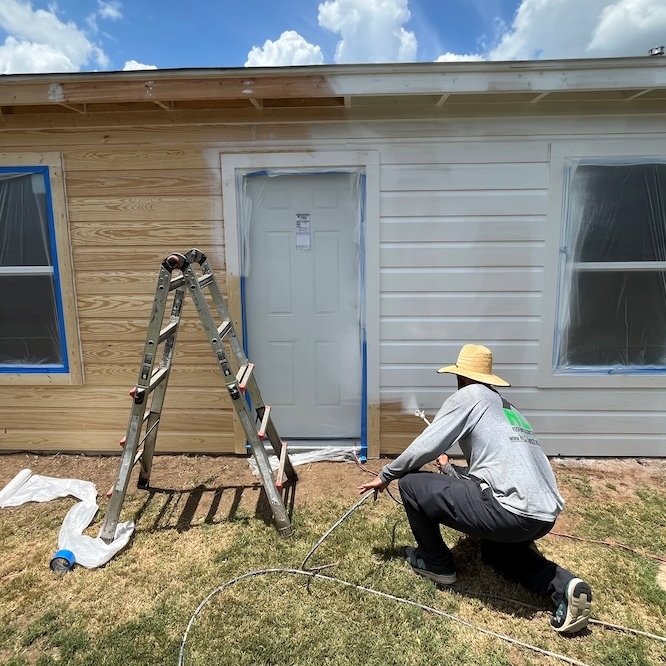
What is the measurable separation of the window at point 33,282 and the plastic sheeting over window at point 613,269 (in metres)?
3.77

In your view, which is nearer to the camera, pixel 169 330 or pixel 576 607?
pixel 576 607

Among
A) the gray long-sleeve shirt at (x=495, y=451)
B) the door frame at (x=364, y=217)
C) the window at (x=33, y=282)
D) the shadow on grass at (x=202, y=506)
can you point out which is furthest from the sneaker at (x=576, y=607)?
the window at (x=33, y=282)

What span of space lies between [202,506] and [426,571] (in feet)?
5.07

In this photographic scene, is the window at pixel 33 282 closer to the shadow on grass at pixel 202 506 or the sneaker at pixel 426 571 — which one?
the shadow on grass at pixel 202 506

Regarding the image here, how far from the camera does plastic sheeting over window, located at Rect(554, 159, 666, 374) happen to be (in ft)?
12.4

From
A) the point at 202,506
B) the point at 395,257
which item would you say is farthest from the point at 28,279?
the point at 395,257

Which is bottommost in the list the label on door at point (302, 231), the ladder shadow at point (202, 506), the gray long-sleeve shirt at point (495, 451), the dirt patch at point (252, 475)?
the ladder shadow at point (202, 506)

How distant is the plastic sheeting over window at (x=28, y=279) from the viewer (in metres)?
3.96

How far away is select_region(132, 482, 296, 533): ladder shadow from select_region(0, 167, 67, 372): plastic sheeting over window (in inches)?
57.8

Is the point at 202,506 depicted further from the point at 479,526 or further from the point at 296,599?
the point at 479,526

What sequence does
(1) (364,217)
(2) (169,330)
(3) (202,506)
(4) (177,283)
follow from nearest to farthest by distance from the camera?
(4) (177,283) < (2) (169,330) < (3) (202,506) < (1) (364,217)

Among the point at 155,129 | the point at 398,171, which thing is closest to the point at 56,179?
the point at 155,129

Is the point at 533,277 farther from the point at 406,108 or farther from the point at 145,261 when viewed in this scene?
the point at 145,261

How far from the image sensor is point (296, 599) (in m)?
2.50
